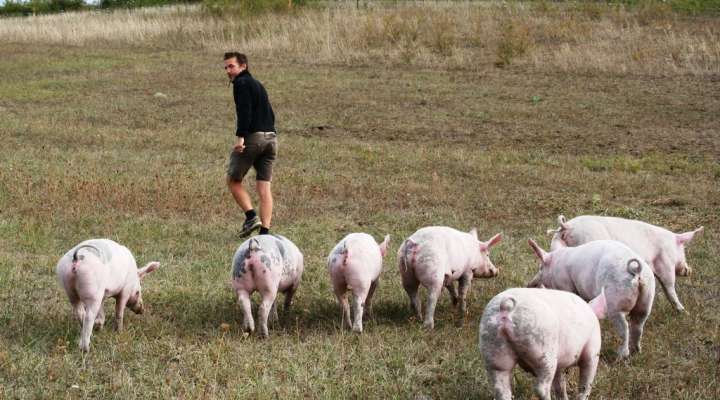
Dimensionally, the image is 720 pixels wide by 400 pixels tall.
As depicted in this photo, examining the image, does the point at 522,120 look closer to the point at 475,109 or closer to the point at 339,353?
the point at 475,109

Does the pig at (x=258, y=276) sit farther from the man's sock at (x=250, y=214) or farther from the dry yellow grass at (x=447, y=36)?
the dry yellow grass at (x=447, y=36)

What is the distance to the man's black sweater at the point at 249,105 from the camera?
980 centimetres

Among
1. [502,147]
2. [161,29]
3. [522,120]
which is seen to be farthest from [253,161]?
[161,29]

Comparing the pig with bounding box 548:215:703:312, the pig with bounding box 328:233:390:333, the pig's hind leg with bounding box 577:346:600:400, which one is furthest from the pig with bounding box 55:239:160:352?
the pig with bounding box 548:215:703:312

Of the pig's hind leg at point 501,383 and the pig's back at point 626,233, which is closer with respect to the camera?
the pig's hind leg at point 501,383

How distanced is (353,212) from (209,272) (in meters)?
3.07

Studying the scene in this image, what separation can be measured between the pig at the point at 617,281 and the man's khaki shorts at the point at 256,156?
4.17 meters

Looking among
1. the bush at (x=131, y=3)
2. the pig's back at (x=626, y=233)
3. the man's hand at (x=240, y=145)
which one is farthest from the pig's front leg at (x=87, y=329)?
the bush at (x=131, y=3)

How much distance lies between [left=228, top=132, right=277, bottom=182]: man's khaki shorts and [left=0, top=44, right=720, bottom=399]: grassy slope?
0.64m

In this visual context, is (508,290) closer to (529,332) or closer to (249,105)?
(529,332)

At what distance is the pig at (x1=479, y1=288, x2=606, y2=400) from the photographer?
4789mm

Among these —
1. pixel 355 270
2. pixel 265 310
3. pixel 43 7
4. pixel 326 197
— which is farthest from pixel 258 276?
pixel 43 7

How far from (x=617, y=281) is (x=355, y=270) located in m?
1.79

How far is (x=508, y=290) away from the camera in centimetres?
505
